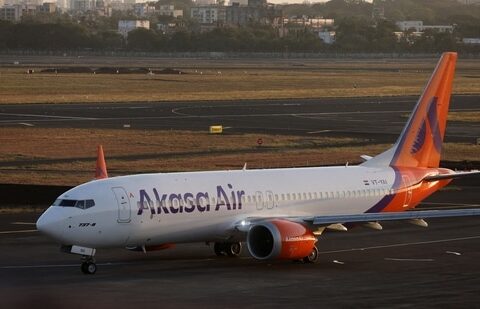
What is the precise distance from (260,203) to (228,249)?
2.41 m

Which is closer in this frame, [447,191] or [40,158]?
[447,191]

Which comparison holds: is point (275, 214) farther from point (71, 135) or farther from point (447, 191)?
point (71, 135)

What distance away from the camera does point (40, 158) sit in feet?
262

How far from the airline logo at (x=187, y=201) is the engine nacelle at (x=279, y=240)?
4.10 ft

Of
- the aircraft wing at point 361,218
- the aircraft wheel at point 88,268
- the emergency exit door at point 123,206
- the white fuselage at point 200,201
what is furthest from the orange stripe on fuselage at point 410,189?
the aircraft wheel at point 88,268

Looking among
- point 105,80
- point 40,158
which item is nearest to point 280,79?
point 105,80

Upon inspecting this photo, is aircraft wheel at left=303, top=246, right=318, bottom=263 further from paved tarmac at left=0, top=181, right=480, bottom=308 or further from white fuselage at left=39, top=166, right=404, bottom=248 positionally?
white fuselage at left=39, top=166, right=404, bottom=248

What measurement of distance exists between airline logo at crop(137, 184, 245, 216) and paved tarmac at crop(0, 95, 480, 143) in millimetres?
50826

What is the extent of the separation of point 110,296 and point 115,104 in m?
98.2

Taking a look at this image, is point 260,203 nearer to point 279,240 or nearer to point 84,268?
point 279,240

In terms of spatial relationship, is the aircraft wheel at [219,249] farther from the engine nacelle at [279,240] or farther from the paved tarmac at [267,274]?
the engine nacelle at [279,240]

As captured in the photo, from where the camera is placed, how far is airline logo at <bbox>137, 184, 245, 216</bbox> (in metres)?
41.5

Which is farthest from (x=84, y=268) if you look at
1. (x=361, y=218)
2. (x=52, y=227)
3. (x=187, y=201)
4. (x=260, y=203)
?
(x=361, y=218)

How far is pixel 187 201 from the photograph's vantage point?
42406 millimetres
